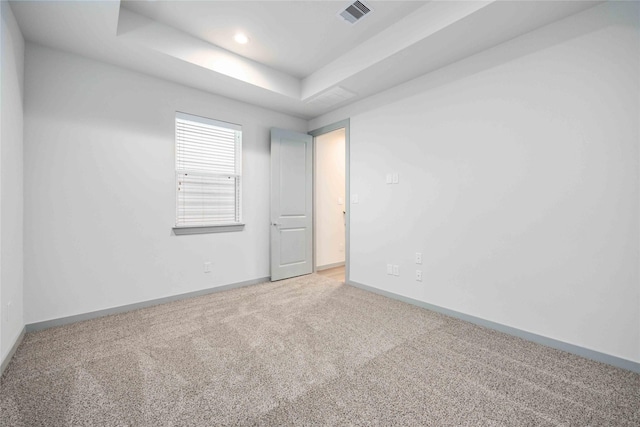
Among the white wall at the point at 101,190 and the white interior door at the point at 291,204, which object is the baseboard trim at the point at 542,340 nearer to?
the white interior door at the point at 291,204

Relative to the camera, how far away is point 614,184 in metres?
1.87

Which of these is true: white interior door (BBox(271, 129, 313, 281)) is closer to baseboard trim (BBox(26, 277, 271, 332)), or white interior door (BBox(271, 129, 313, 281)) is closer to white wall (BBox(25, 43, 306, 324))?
baseboard trim (BBox(26, 277, 271, 332))

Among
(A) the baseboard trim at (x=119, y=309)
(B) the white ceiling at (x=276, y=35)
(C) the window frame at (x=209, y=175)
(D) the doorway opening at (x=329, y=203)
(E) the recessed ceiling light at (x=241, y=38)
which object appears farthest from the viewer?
(D) the doorway opening at (x=329, y=203)

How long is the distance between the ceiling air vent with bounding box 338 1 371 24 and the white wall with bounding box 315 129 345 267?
2.12 m

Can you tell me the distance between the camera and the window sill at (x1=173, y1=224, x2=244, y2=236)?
316cm

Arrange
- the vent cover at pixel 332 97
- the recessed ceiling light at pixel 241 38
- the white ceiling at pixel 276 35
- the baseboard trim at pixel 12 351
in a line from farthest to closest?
the vent cover at pixel 332 97
the recessed ceiling light at pixel 241 38
the white ceiling at pixel 276 35
the baseboard trim at pixel 12 351

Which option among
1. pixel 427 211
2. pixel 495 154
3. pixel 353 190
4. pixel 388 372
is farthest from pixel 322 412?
pixel 353 190

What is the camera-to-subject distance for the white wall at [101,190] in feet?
7.88

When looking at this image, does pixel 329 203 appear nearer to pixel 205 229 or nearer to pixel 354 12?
pixel 205 229

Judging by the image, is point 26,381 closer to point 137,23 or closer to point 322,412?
point 322,412

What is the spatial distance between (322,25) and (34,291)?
3502mm

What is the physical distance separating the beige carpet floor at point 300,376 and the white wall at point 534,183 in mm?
385

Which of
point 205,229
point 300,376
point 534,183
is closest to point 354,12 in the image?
point 534,183

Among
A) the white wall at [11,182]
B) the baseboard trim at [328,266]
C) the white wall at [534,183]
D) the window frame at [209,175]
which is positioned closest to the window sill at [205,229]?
the window frame at [209,175]
